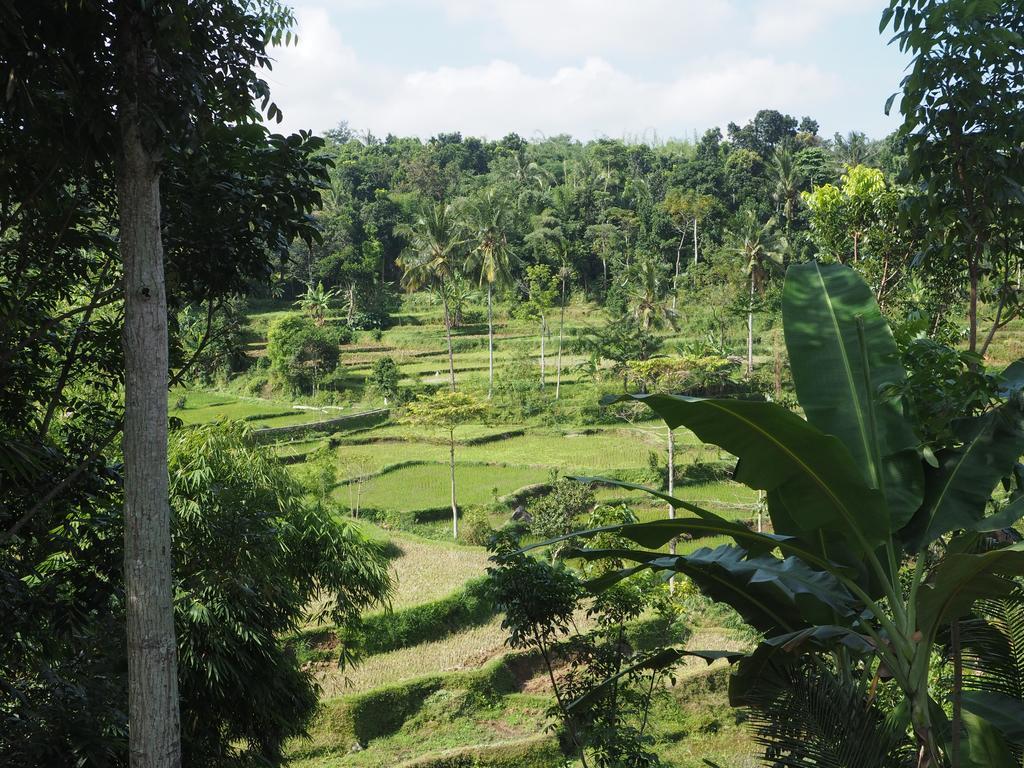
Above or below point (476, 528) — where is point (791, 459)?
above

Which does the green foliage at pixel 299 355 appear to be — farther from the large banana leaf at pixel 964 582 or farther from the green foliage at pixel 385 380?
the large banana leaf at pixel 964 582

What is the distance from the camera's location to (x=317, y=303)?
3241cm

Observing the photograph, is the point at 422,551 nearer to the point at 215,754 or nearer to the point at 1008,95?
the point at 215,754

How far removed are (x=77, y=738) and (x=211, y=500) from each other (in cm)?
308

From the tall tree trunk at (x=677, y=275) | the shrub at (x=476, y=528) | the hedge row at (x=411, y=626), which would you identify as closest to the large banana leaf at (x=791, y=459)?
the hedge row at (x=411, y=626)

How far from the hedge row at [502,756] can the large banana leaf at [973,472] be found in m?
6.72

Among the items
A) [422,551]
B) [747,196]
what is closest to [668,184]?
[747,196]

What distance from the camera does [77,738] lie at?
8.26 ft

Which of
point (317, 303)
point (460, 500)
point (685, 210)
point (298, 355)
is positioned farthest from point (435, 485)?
point (685, 210)

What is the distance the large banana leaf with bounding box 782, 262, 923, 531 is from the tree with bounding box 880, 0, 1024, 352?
0.46 meters

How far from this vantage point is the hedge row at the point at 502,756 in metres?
8.55

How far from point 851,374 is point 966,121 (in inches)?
46.2

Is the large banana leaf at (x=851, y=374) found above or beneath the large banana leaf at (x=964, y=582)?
above

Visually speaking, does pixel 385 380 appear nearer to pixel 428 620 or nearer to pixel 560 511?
pixel 560 511
